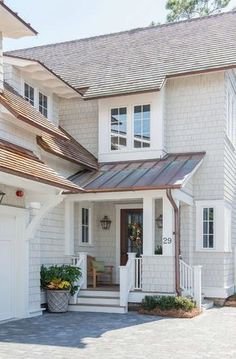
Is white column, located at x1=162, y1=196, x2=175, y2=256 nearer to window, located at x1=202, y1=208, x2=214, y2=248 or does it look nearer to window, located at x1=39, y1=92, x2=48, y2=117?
window, located at x1=202, y1=208, x2=214, y2=248

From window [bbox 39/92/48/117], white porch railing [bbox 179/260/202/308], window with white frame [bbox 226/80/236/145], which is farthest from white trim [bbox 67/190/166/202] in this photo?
window with white frame [bbox 226/80/236/145]

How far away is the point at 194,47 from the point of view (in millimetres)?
17219

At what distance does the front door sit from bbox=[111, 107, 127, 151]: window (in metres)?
2.14

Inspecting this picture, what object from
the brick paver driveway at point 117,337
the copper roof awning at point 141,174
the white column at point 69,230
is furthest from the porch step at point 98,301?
the copper roof awning at point 141,174

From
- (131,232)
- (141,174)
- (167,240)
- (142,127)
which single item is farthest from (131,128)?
(167,240)

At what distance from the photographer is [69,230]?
1501 centimetres

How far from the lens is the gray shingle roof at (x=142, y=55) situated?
1612cm

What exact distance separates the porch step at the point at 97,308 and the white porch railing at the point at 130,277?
0.16 metres

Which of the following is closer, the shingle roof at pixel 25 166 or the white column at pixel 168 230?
the shingle roof at pixel 25 166

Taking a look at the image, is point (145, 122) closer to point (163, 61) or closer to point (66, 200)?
point (163, 61)

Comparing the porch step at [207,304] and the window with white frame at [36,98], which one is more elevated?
the window with white frame at [36,98]

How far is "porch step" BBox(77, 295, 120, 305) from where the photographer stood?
13805mm

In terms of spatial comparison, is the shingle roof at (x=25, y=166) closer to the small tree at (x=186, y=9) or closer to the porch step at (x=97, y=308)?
the porch step at (x=97, y=308)

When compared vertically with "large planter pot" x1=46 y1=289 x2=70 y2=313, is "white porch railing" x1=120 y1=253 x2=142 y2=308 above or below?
above
